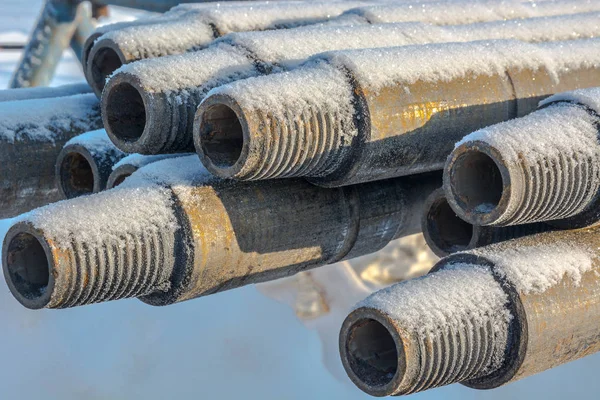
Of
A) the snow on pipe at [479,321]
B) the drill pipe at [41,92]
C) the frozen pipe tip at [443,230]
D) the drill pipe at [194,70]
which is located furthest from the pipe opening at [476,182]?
the drill pipe at [41,92]

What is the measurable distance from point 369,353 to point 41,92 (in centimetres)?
164

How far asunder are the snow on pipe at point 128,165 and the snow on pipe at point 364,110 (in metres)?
0.31

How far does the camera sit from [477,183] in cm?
196

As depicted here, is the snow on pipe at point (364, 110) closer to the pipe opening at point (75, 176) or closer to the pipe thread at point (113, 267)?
the pipe thread at point (113, 267)

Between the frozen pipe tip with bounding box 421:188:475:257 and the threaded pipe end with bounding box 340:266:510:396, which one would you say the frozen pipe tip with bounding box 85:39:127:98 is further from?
the threaded pipe end with bounding box 340:266:510:396

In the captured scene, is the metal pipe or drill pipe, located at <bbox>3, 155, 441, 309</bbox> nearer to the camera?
drill pipe, located at <bbox>3, 155, 441, 309</bbox>

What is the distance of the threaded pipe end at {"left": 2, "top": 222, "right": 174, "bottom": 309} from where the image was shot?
1935 mm

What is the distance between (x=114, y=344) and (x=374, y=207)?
115cm

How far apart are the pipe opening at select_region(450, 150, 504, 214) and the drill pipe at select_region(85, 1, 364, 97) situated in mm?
1020

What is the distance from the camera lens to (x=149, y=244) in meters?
2.03

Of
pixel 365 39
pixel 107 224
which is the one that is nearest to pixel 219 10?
pixel 365 39

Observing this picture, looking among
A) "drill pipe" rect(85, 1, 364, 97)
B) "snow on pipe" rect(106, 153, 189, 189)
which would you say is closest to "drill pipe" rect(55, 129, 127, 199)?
"snow on pipe" rect(106, 153, 189, 189)

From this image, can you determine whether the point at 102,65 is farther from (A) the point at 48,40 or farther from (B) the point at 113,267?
(A) the point at 48,40

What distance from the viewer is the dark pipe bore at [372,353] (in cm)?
188
